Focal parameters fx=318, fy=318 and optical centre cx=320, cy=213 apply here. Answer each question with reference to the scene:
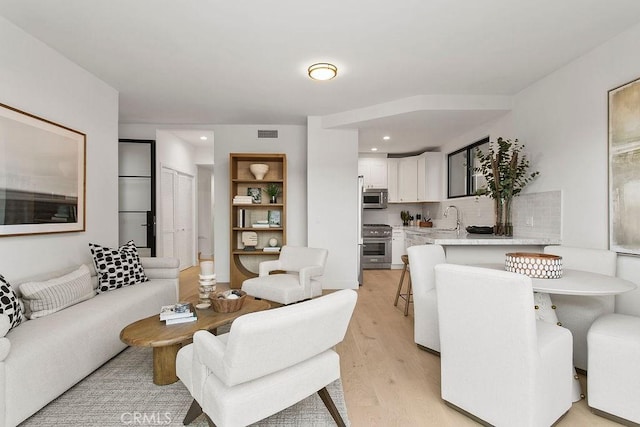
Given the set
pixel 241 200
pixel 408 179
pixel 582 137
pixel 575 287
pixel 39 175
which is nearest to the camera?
pixel 575 287

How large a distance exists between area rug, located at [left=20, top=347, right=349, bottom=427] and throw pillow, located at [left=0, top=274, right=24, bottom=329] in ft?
1.83

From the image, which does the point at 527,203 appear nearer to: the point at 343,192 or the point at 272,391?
the point at 343,192

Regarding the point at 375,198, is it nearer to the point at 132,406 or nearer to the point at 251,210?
the point at 251,210

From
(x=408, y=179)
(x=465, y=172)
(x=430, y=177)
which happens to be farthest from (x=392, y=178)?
(x=465, y=172)

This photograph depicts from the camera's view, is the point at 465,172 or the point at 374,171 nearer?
the point at 465,172

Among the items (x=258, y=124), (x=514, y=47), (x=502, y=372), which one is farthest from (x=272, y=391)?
(x=258, y=124)

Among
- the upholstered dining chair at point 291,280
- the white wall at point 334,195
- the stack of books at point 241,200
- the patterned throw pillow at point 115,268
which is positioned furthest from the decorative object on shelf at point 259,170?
the patterned throw pillow at point 115,268

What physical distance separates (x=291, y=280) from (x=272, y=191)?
1.74 metres

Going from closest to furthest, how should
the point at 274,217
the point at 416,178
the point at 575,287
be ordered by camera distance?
the point at 575,287 < the point at 274,217 < the point at 416,178

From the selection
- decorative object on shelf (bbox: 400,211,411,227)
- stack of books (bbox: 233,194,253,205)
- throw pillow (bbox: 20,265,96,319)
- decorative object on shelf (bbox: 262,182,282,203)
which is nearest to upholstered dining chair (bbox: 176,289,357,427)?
throw pillow (bbox: 20,265,96,319)

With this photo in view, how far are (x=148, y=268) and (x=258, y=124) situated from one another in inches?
107

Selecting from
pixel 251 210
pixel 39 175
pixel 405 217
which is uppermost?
pixel 39 175

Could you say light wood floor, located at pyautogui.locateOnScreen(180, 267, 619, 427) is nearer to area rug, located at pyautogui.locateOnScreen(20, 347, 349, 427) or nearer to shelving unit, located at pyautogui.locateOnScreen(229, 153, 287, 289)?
area rug, located at pyautogui.locateOnScreen(20, 347, 349, 427)

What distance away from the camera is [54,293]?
2299 mm
